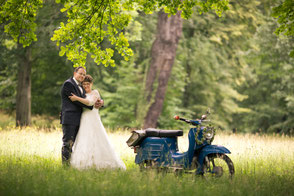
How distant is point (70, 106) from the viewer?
7352mm

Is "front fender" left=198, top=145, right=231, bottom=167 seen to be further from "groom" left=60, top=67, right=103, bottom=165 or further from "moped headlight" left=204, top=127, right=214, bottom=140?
"groom" left=60, top=67, right=103, bottom=165

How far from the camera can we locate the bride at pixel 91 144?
723 centimetres

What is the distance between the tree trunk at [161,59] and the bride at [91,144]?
7.72m

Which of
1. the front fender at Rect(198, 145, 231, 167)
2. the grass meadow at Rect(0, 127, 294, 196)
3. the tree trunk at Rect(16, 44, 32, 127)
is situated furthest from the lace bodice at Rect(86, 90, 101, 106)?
the tree trunk at Rect(16, 44, 32, 127)

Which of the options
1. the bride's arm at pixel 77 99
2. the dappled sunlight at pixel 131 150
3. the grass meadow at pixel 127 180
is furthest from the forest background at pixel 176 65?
the bride's arm at pixel 77 99

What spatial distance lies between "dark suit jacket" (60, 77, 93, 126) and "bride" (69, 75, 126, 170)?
0.38 feet

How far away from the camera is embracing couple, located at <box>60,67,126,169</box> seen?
7.27 m

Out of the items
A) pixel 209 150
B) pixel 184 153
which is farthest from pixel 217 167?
pixel 184 153

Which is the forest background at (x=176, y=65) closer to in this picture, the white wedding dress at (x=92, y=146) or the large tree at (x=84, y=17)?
the large tree at (x=84, y=17)

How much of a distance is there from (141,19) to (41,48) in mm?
6038

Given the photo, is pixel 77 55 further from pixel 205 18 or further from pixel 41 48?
pixel 205 18

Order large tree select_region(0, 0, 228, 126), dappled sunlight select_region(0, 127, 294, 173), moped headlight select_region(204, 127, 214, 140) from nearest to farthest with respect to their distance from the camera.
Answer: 1. moped headlight select_region(204, 127, 214, 140)
2. large tree select_region(0, 0, 228, 126)
3. dappled sunlight select_region(0, 127, 294, 173)

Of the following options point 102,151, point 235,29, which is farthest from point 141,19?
point 102,151

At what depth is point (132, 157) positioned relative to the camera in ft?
30.4
